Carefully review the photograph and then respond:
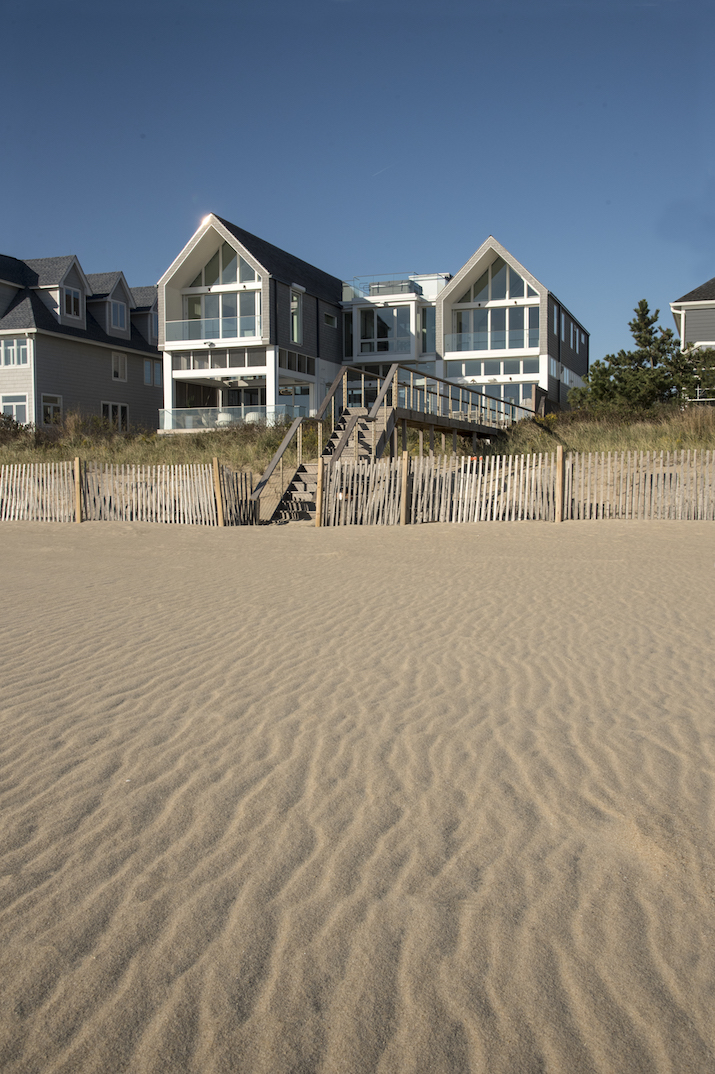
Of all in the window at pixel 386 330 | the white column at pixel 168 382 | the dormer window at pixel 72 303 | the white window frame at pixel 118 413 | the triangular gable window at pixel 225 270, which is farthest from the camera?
the window at pixel 386 330

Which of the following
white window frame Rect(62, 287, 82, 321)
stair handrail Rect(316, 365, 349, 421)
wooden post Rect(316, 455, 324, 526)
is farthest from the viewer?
white window frame Rect(62, 287, 82, 321)

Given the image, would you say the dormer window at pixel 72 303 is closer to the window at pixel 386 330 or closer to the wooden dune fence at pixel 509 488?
the window at pixel 386 330

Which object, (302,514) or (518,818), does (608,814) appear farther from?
(302,514)

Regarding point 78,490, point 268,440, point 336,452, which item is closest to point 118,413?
point 268,440

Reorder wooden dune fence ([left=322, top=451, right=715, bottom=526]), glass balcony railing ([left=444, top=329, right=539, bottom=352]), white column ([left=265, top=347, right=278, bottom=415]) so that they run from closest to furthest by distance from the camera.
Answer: wooden dune fence ([left=322, top=451, right=715, bottom=526])
white column ([left=265, top=347, right=278, bottom=415])
glass balcony railing ([left=444, top=329, right=539, bottom=352])

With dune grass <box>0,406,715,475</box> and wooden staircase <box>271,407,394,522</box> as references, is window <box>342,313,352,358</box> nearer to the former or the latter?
dune grass <box>0,406,715,475</box>

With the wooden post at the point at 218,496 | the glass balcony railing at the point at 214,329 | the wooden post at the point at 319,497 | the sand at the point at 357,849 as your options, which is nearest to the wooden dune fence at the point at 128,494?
the wooden post at the point at 218,496

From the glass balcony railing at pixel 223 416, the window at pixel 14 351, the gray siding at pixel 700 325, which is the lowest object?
the glass balcony railing at pixel 223 416

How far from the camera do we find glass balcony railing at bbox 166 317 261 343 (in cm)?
3594

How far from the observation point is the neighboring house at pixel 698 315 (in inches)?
1320

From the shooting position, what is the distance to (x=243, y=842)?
3.44m

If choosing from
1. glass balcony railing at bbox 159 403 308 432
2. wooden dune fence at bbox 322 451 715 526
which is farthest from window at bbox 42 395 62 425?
wooden dune fence at bbox 322 451 715 526

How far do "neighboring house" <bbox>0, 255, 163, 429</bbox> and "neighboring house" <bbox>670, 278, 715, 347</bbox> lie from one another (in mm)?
24110

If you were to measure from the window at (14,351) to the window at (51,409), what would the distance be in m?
1.78
